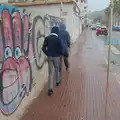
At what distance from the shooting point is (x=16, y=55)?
7.42 m

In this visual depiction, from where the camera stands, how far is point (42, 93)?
1036 centimetres

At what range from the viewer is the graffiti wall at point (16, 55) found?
652cm

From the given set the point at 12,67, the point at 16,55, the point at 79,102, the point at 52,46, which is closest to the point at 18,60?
the point at 16,55

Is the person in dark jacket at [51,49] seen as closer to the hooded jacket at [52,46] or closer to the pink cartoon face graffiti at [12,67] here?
the hooded jacket at [52,46]

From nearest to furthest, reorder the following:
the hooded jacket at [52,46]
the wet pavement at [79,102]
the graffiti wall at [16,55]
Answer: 1. the graffiti wall at [16,55]
2. the wet pavement at [79,102]
3. the hooded jacket at [52,46]

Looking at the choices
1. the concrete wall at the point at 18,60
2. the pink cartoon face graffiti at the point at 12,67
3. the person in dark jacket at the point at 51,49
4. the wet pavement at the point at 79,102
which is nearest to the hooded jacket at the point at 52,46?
the person in dark jacket at the point at 51,49

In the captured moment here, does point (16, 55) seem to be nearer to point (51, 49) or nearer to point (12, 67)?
point (12, 67)

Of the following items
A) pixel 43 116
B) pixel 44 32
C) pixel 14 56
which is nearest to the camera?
pixel 14 56

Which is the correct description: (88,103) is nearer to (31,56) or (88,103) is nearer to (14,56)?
(31,56)

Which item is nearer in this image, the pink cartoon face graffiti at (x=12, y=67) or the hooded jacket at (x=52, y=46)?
the pink cartoon face graffiti at (x=12, y=67)

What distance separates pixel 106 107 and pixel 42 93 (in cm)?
224

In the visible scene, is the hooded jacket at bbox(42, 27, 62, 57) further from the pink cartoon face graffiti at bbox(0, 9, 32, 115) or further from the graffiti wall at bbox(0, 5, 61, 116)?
the pink cartoon face graffiti at bbox(0, 9, 32, 115)

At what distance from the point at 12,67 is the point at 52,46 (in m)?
3.08

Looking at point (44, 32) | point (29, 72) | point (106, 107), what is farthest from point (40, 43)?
point (106, 107)
